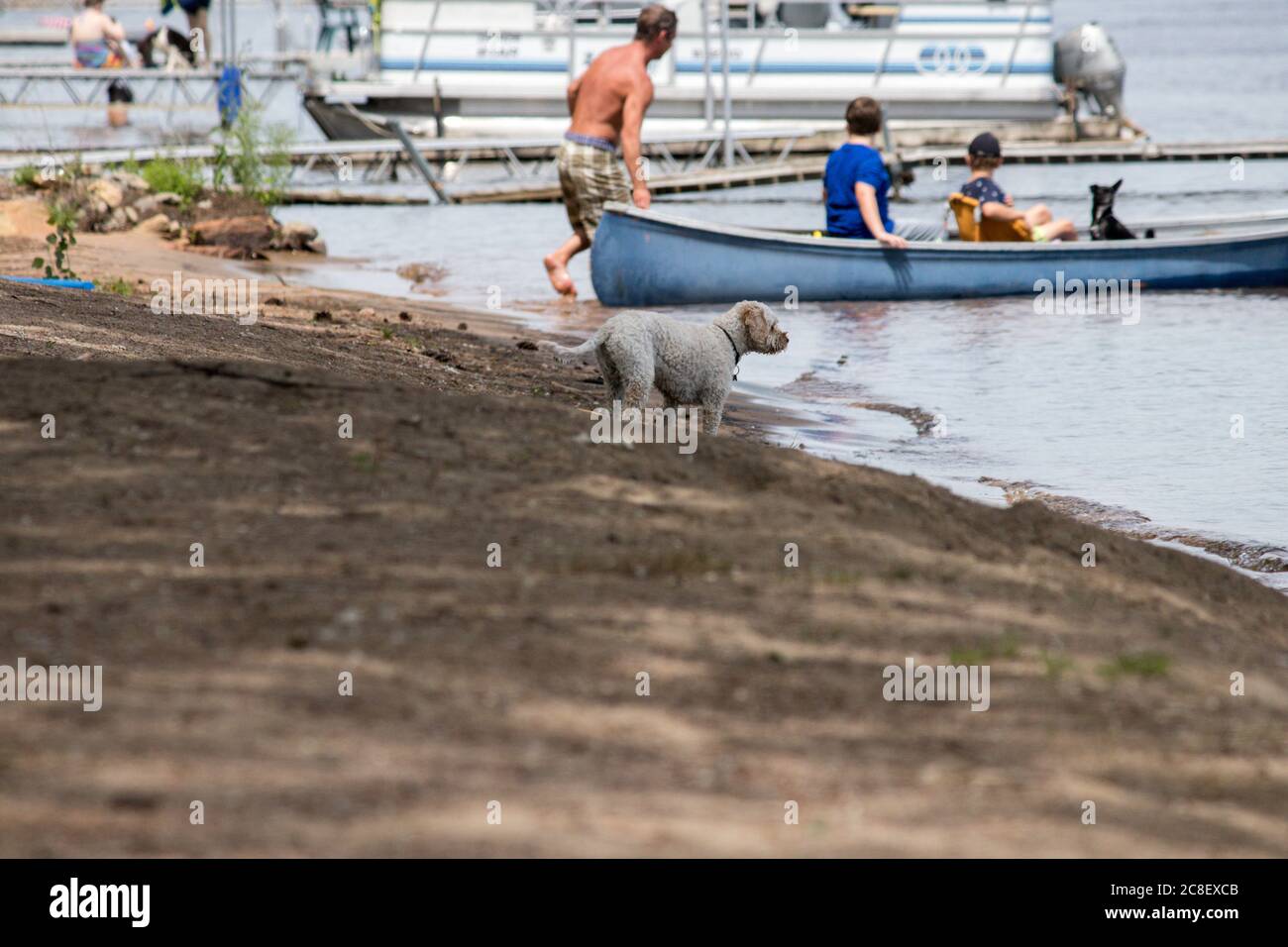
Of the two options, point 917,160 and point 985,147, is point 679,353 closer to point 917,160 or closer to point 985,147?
point 985,147

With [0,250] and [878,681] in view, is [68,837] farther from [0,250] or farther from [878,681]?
[0,250]

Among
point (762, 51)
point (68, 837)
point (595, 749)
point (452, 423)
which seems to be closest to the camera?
point (68, 837)

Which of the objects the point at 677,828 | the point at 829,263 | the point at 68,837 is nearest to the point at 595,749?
the point at 677,828

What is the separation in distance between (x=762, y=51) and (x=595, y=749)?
27.8 metres

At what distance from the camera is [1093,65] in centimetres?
3045

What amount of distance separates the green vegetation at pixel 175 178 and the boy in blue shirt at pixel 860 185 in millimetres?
7897

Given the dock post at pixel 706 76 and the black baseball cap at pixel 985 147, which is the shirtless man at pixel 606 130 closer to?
the black baseball cap at pixel 985 147

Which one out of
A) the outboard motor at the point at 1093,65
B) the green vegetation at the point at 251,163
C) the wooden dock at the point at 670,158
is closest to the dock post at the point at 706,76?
the wooden dock at the point at 670,158

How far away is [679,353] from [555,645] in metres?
3.81

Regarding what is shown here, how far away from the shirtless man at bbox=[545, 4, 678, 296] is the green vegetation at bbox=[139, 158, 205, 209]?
6013 millimetres

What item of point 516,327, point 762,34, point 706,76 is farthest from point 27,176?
point 762,34

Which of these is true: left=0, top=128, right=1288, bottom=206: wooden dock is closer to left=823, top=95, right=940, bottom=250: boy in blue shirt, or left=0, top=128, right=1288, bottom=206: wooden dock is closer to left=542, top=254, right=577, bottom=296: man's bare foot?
left=823, top=95, right=940, bottom=250: boy in blue shirt

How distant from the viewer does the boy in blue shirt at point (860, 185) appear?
13.9 m
